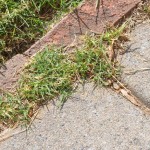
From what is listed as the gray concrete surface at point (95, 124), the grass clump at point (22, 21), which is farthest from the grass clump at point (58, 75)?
the grass clump at point (22, 21)

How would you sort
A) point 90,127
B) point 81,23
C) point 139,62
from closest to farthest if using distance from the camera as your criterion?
point 90,127
point 139,62
point 81,23

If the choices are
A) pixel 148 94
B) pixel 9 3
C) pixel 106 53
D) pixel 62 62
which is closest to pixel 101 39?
pixel 106 53

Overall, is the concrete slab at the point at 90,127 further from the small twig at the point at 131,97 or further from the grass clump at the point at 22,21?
the grass clump at the point at 22,21

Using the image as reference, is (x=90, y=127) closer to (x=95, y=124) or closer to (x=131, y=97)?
(x=95, y=124)

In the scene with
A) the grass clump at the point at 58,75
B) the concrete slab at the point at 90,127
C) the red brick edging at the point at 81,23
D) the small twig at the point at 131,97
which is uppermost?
the red brick edging at the point at 81,23

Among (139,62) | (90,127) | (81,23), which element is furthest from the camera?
(81,23)

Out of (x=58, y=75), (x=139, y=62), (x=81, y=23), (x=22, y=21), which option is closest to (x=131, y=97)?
(x=139, y=62)

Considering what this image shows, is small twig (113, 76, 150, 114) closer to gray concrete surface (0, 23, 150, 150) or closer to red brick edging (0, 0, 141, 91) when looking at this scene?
gray concrete surface (0, 23, 150, 150)

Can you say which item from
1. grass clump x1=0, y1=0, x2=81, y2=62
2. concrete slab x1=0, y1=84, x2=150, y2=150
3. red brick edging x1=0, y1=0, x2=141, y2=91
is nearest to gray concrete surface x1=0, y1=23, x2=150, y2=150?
concrete slab x1=0, y1=84, x2=150, y2=150
